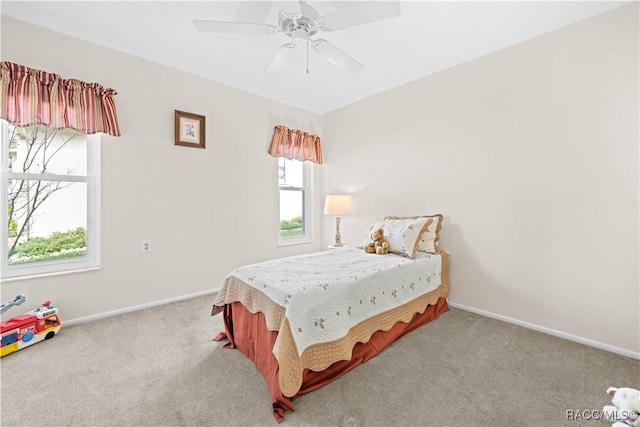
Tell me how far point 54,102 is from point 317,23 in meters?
2.23

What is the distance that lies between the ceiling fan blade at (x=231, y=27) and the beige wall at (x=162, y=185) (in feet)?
4.53

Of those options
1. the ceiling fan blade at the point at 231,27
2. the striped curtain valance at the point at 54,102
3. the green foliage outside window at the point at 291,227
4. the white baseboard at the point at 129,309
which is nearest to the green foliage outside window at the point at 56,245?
the white baseboard at the point at 129,309

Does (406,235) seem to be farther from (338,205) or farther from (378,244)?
(338,205)

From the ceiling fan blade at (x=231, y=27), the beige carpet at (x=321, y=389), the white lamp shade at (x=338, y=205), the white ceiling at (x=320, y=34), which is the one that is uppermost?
the white ceiling at (x=320, y=34)

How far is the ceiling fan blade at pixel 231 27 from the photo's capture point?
1781 millimetres

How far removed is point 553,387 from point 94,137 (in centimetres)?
398

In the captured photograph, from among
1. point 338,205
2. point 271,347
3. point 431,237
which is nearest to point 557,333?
point 431,237

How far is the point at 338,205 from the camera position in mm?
3775

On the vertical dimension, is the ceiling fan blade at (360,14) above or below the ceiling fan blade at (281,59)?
below

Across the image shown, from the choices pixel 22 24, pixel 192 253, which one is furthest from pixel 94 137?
pixel 192 253

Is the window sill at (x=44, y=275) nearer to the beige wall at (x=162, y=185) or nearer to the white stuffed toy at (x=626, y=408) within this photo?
the beige wall at (x=162, y=185)

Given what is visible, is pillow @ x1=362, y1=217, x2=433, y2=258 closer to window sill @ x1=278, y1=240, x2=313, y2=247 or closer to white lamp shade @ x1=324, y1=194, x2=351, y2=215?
white lamp shade @ x1=324, y1=194, x2=351, y2=215

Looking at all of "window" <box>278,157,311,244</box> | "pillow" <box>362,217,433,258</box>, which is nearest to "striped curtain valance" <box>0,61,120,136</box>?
"window" <box>278,157,311,244</box>

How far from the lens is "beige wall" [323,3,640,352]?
2016 mm
